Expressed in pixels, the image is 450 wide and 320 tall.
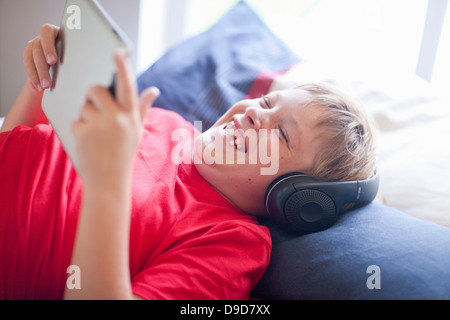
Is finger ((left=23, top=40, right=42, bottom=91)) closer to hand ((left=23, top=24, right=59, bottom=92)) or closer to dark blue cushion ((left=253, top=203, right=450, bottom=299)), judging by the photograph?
hand ((left=23, top=24, right=59, bottom=92))

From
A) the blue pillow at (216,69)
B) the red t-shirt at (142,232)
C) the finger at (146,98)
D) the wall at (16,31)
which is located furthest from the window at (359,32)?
the finger at (146,98)

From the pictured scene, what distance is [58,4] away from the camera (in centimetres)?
154

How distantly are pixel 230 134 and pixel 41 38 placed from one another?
1.41 feet

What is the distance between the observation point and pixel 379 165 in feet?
3.56

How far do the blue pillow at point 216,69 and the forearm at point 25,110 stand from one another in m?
0.41

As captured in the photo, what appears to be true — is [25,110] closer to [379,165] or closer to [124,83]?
[124,83]

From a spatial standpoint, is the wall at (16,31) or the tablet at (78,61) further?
the wall at (16,31)

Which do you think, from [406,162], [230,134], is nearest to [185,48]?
[230,134]

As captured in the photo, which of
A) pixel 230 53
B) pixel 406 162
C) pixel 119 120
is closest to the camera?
pixel 119 120

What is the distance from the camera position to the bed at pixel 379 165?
71 cm

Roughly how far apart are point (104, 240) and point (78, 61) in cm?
27

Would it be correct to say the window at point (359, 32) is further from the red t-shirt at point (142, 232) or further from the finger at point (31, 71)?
the finger at point (31, 71)

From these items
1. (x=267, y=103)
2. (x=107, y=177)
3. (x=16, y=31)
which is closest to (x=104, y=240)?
(x=107, y=177)
